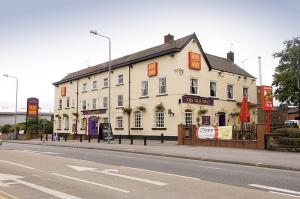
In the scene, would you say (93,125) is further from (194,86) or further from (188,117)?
(194,86)

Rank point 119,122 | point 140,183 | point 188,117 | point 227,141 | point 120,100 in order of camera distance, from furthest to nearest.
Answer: point 120,100 → point 119,122 → point 188,117 → point 227,141 → point 140,183

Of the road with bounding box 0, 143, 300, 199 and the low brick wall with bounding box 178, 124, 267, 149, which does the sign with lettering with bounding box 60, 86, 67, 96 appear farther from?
the road with bounding box 0, 143, 300, 199

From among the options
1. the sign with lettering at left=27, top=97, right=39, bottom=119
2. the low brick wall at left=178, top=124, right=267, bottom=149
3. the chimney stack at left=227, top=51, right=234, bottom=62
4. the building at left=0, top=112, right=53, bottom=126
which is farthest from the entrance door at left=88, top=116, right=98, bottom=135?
the building at left=0, top=112, right=53, bottom=126

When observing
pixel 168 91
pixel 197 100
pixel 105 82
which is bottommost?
pixel 197 100

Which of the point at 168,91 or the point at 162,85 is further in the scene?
the point at 162,85

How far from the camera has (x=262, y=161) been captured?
16156 millimetres

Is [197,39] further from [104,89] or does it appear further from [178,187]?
[178,187]

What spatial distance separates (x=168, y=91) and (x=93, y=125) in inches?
567

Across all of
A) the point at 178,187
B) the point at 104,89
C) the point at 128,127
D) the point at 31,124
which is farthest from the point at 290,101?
A: the point at 31,124

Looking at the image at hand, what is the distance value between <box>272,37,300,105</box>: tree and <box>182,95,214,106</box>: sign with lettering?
10.6 m

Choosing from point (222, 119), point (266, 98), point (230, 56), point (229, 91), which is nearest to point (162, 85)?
point (222, 119)

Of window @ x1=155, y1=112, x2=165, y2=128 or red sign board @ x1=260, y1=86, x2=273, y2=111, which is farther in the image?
window @ x1=155, y1=112, x2=165, y2=128

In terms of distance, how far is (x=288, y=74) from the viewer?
134 feet

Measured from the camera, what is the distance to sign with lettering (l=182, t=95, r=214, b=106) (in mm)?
33875
